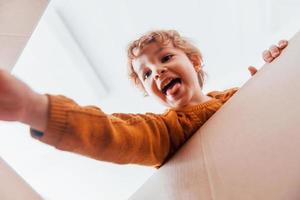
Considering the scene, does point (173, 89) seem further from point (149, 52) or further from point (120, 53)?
point (120, 53)

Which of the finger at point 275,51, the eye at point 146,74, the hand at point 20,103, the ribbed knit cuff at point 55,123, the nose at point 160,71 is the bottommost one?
the eye at point 146,74

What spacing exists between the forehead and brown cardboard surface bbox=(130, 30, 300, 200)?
23 centimetres

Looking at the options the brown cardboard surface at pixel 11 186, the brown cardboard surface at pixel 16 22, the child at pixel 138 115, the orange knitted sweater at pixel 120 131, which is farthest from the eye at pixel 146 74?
the brown cardboard surface at pixel 11 186

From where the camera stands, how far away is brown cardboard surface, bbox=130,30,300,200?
25cm

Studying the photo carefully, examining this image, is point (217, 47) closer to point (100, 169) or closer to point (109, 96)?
point (109, 96)

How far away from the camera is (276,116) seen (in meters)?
0.29

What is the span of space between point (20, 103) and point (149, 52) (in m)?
0.38

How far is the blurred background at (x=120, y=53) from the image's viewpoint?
775 mm

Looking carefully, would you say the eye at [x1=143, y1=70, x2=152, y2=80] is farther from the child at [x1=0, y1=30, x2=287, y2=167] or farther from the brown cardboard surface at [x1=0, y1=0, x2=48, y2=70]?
the brown cardboard surface at [x1=0, y1=0, x2=48, y2=70]

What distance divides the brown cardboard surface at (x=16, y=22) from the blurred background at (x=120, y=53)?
0.21 m

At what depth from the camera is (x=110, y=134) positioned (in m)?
0.36

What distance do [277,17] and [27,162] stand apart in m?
0.73

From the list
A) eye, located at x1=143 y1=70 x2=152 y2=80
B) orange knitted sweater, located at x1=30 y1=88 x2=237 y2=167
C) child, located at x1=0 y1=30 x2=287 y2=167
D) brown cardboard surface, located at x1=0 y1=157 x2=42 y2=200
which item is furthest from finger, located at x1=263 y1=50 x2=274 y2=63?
brown cardboard surface, located at x1=0 y1=157 x2=42 y2=200

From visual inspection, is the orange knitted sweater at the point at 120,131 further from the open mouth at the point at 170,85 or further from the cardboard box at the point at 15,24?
the cardboard box at the point at 15,24
